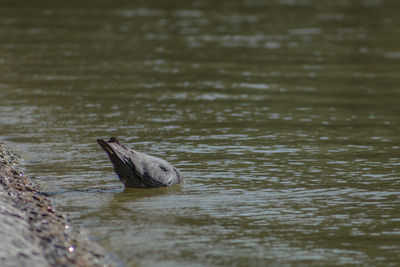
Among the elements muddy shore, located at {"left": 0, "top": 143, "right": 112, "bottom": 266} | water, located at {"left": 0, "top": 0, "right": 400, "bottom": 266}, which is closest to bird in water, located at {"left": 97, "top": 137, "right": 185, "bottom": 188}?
water, located at {"left": 0, "top": 0, "right": 400, "bottom": 266}

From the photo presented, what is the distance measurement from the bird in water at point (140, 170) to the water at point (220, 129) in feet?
0.43

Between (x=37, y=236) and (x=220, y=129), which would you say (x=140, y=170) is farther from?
(x=220, y=129)

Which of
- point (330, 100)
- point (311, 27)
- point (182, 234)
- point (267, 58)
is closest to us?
point (182, 234)

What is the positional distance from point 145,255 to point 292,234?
5.31 ft

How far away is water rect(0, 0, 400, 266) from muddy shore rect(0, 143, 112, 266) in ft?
0.77

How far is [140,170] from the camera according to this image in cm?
922

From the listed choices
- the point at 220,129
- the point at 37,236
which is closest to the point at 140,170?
the point at 37,236

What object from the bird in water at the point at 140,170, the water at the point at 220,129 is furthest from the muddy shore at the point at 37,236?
the bird in water at the point at 140,170

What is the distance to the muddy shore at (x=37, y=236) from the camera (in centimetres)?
655

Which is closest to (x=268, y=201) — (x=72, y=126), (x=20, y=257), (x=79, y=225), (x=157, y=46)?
(x=79, y=225)

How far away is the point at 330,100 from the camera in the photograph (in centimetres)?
1555

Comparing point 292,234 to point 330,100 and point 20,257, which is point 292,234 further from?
point 330,100

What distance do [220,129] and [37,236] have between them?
6.27 metres

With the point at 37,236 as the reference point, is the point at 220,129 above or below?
above
